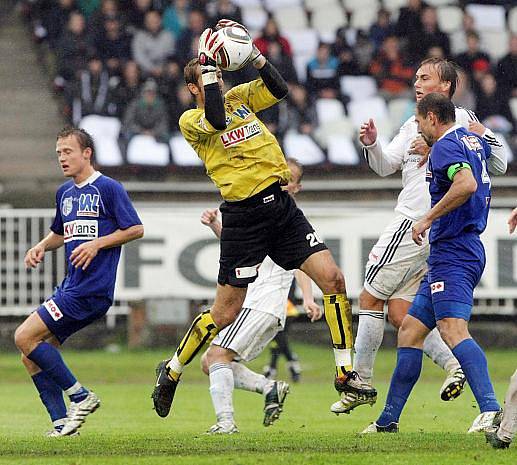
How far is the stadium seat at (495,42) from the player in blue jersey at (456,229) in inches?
590

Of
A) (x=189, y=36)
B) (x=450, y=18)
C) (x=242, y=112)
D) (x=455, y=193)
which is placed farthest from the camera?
(x=450, y=18)

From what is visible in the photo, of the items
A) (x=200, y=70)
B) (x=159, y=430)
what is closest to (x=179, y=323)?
(x=159, y=430)

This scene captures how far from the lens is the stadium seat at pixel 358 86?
73.0 ft

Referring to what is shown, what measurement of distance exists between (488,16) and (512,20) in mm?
477

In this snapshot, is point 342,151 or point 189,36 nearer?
point 342,151

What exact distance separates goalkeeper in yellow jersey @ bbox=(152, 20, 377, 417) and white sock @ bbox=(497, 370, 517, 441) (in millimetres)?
1307

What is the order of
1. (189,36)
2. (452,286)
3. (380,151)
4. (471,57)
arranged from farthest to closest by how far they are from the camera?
(471,57) → (189,36) → (380,151) → (452,286)

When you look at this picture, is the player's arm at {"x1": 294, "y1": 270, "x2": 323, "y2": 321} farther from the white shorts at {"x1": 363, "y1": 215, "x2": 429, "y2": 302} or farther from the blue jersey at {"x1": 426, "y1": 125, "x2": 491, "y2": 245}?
the blue jersey at {"x1": 426, "y1": 125, "x2": 491, "y2": 245}

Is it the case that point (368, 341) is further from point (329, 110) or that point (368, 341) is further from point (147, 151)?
point (329, 110)

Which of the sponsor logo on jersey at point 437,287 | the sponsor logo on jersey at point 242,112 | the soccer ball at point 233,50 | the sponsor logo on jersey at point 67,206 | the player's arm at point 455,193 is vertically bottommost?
the sponsor logo on jersey at point 437,287

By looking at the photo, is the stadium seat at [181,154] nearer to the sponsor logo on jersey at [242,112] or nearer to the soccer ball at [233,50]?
the sponsor logo on jersey at [242,112]

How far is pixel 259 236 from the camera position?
9.22 m

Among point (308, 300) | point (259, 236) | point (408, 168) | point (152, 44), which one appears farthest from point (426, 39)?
point (259, 236)

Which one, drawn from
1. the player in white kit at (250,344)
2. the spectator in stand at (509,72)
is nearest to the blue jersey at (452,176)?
the player in white kit at (250,344)
